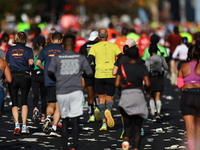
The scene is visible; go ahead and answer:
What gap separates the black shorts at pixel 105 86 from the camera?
14.3 meters

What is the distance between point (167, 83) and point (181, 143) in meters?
15.2

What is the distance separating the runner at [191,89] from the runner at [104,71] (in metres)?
3.20

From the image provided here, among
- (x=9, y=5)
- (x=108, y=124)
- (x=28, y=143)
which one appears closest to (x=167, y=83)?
(x=108, y=124)

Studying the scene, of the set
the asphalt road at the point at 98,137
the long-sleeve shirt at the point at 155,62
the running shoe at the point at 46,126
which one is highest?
the long-sleeve shirt at the point at 155,62

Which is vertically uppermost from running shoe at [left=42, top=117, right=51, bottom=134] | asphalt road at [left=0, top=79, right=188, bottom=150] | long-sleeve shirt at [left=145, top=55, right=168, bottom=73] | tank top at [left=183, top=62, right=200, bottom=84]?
long-sleeve shirt at [left=145, top=55, right=168, bottom=73]

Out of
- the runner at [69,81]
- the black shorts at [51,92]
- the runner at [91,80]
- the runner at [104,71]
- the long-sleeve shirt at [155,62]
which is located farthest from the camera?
the runner at [91,80]

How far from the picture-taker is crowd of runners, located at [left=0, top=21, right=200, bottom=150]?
1076 cm

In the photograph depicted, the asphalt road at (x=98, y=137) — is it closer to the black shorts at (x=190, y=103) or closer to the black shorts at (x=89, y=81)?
the black shorts at (x=89, y=81)

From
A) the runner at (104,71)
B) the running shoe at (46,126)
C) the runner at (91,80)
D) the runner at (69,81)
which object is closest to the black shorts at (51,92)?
the running shoe at (46,126)

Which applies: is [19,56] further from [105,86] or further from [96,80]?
[105,86]

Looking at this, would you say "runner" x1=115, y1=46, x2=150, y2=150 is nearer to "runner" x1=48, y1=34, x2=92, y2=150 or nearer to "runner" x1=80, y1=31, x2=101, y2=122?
"runner" x1=48, y1=34, x2=92, y2=150

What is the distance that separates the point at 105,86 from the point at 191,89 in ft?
13.0

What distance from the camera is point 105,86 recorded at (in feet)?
47.5

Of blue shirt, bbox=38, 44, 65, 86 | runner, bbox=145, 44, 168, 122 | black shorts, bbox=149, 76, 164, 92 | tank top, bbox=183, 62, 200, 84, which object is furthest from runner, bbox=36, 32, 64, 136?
tank top, bbox=183, 62, 200, 84
